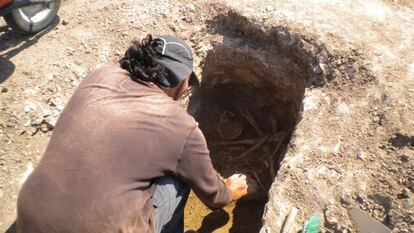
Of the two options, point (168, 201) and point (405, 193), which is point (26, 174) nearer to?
point (168, 201)

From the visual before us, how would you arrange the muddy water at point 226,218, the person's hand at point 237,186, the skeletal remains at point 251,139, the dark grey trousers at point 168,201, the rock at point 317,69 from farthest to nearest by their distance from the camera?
the skeletal remains at point 251,139 → the muddy water at point 226,218 → the rock at point 317,69 → the person's hand at point 237,186 → the dark grey trousers at point 168,201

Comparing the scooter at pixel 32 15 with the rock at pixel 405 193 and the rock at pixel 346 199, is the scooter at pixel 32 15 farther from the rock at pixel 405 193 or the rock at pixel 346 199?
the rock at pixel 405 193

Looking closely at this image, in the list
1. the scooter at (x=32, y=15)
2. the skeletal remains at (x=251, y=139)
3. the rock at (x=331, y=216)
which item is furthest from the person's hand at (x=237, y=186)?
the scooter at (x=32, y=15)

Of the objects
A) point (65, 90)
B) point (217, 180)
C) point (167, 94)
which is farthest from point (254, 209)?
point (65, 90)

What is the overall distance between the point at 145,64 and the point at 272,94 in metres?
2.02

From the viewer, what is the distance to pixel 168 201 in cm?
256

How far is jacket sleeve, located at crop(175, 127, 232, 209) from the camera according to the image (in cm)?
227

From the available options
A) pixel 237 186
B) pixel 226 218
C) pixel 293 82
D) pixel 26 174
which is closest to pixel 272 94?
pixel 293 82

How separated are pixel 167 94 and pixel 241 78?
185cm

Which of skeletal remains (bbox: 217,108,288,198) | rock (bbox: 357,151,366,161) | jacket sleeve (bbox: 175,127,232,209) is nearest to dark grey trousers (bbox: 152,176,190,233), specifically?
jacket sleeve (bbox: 175,127,232,209)

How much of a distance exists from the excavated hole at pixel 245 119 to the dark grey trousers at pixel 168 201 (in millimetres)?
953

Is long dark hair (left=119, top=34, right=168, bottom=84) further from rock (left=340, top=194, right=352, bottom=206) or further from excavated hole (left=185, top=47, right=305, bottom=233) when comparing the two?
excavated hole (left=185, top=47, right=305, bottom=233)

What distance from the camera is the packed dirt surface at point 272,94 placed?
2756mm

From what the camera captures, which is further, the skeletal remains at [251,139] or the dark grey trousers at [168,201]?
the skeletal remains at [251,139]
